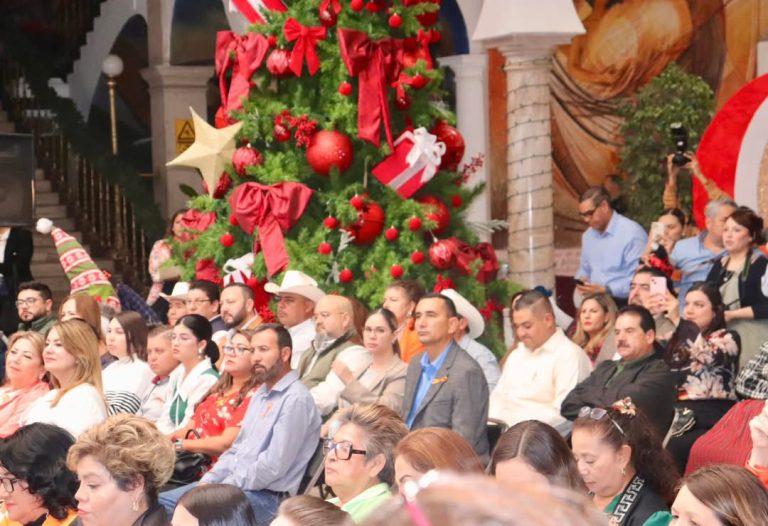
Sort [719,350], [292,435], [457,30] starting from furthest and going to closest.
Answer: [457,30]
[719,350]
[292,435]

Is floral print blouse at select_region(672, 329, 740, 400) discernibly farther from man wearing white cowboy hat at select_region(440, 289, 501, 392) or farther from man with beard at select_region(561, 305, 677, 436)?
man wearing white cowboy hat at select_region(440, 289, 501, 392)

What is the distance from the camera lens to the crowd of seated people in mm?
4434

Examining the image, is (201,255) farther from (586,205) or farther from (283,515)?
(283,515)

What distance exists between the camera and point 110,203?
1530 centimetres

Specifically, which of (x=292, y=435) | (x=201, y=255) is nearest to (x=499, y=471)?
(x=292, y=435)

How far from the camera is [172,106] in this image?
15328mm

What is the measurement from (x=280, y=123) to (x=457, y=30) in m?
6.37

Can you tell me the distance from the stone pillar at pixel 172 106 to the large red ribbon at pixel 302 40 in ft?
23.3

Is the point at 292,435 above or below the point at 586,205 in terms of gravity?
below

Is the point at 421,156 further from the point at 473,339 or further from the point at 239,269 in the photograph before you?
the point at 239,269

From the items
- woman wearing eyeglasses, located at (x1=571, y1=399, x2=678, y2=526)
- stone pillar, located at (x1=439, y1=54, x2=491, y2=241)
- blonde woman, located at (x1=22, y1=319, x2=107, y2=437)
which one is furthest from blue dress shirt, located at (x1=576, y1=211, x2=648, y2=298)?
woman wearing eyeglasses, located at (x1=571, y1=399, x2=678, y2=526)

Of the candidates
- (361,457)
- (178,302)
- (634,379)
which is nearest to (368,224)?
(178,302)

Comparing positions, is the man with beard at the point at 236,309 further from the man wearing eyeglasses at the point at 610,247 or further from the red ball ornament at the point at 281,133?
the man wearing eyeglasses at the point at 610,247

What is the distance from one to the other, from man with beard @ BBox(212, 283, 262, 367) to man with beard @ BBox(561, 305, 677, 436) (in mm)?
2250
